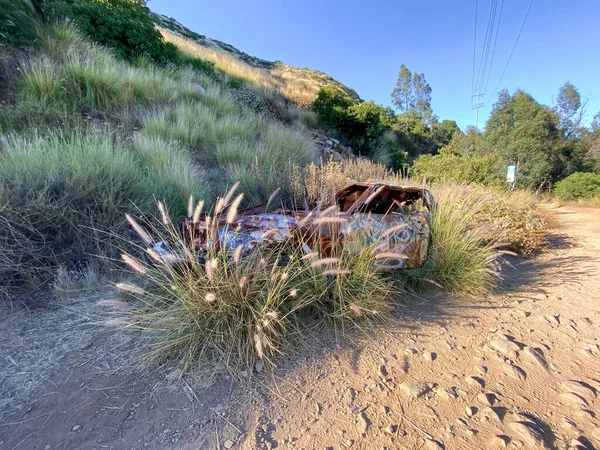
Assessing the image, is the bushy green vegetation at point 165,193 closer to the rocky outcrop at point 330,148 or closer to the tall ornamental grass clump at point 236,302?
the tall ornamental grass clump at point 236,302

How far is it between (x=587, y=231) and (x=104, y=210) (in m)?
11.0

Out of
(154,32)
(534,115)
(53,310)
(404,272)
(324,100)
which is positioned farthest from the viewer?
(534,115)

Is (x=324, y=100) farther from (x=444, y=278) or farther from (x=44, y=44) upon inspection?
(x=444, y=278)

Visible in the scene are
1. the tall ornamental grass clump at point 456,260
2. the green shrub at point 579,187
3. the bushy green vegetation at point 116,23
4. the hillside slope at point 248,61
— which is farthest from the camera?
the hillside slope at point 248,61

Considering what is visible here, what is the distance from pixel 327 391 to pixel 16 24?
1024cm

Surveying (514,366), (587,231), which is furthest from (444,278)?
(587,231)

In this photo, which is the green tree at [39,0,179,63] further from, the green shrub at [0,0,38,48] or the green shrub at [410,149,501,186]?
the green shrub at [410,149,501,186]

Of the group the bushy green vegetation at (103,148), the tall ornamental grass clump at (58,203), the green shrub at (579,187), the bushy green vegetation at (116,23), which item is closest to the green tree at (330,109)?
the bushy green vegetation at (103,148)

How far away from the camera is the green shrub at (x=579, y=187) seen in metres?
13.6

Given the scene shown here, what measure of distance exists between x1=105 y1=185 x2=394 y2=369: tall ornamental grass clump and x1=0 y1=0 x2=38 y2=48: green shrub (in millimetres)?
7873

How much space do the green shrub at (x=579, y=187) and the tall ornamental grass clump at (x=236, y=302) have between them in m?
17.1

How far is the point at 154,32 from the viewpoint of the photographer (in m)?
10.2

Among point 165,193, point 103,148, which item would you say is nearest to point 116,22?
point 103,148

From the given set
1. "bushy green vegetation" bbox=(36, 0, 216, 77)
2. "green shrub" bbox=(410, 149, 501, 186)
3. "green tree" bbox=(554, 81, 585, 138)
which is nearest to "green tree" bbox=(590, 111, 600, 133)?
"green tree" bbox=(554, 81, 585, 138)
